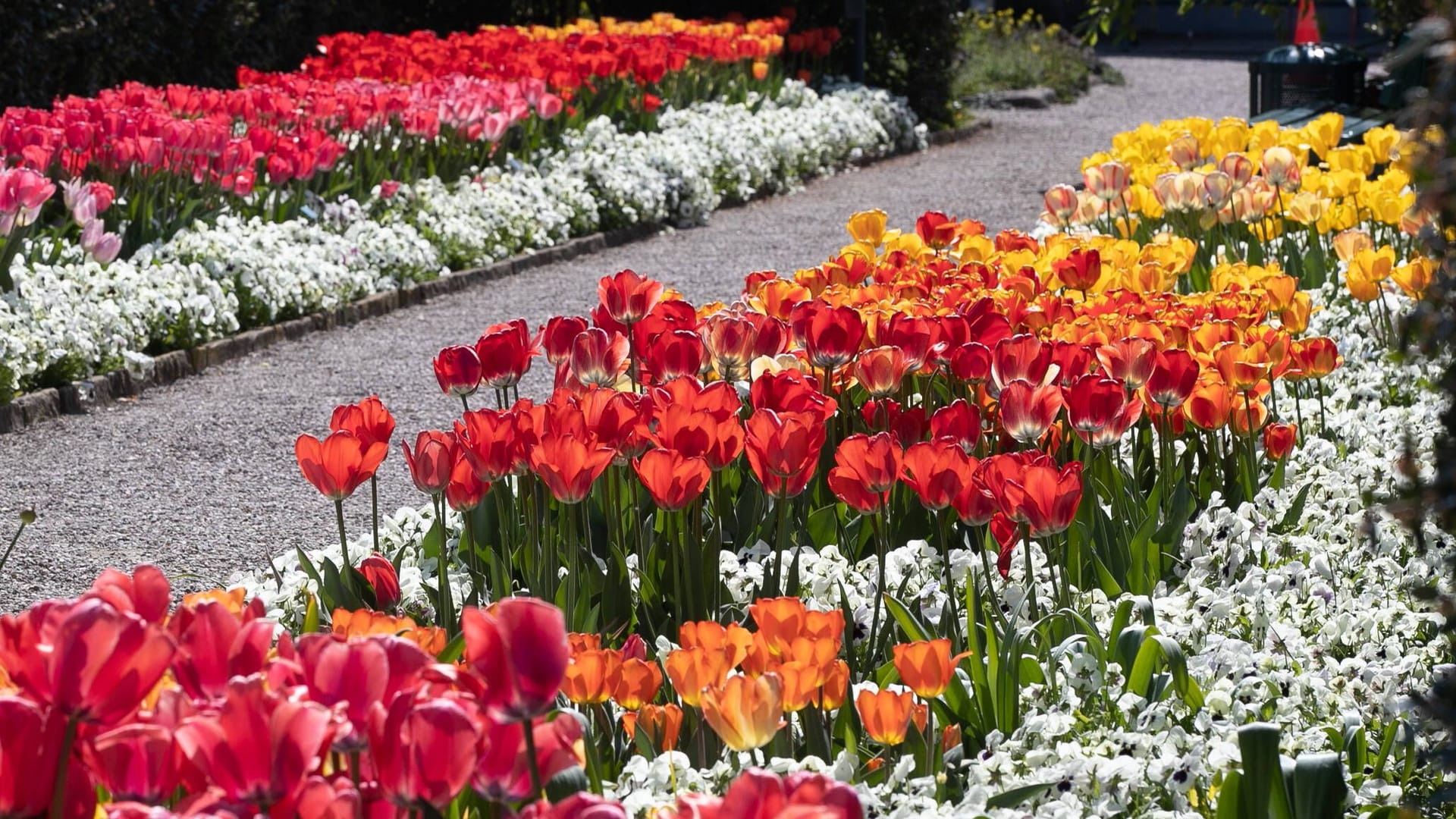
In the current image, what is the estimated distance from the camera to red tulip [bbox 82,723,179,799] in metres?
1.36

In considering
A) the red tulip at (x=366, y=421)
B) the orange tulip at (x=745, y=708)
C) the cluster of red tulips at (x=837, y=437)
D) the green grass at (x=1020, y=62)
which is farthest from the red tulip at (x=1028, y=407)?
the green grass at (x=1020, y=62)

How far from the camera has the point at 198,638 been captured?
1492 mm

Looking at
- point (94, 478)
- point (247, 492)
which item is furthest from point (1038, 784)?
point (94, 478)

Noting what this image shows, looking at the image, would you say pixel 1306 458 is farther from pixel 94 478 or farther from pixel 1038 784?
pixel 94 478

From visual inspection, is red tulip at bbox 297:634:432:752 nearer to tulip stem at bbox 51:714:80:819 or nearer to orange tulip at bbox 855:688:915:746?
tulip stem at bbox 51:714:80:819

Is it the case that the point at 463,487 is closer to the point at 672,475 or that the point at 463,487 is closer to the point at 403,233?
the point at 672,475

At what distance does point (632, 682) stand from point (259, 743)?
0.79 meters

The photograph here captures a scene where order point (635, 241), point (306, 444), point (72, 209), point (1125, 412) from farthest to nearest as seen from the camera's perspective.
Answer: point (635, 241)
point (72, 209)
point (1125, 412)
point (306, 444)

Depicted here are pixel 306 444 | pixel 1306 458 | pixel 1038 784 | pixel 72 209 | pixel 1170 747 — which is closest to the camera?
pixel 1038 784

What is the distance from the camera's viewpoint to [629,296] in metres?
3.42

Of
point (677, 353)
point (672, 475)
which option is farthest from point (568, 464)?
point (677, 353)

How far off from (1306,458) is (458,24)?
52.4 ft

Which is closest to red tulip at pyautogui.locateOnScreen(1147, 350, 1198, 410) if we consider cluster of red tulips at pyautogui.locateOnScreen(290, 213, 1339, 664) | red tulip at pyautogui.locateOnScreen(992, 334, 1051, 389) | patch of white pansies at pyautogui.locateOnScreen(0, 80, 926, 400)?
cluster of red tulips at pyautogui.locateOnScreen(290, 213, 1339, 664)

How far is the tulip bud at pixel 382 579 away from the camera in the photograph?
263 centimetres
